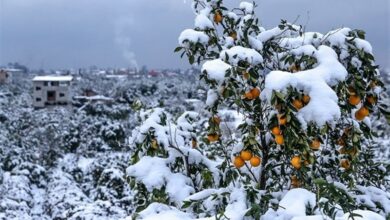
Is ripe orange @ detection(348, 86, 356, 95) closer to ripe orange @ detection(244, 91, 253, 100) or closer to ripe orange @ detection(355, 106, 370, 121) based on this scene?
ripe orange @ detection(355, 106, 370, 121)

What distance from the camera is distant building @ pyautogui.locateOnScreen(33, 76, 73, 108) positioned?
4662cm

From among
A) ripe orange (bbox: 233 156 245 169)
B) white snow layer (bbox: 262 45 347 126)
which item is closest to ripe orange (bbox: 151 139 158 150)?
ripe orange (bbox: 233 156 245 169)

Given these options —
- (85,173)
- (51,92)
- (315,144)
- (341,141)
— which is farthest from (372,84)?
(51,92)

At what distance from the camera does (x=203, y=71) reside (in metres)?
3.16

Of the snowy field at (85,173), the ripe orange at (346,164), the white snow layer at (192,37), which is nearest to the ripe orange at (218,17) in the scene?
the white snow layer at (192,37)

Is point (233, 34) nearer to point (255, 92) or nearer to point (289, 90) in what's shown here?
point (255, 92)

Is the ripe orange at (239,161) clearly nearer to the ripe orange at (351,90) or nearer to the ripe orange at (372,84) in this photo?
the ripe orange at (351,90)

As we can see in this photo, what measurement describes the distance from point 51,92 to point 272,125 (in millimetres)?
46460

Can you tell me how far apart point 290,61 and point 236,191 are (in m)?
0.93

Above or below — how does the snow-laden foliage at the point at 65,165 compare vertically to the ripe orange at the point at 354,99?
below

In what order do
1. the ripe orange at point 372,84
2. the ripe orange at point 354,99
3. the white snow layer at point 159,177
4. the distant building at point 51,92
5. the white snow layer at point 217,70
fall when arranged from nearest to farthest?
the white snow layer at point 217,70, the ripe orange at point 354,99, the ripe orange at point 372,84, the white snow layer at point 159,177, the distant building at point 51,92

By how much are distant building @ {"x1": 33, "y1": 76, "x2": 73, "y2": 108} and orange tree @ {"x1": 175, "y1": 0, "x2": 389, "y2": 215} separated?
44724 millimetres

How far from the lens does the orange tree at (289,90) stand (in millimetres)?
2844

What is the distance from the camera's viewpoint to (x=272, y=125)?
2990 millimetres
